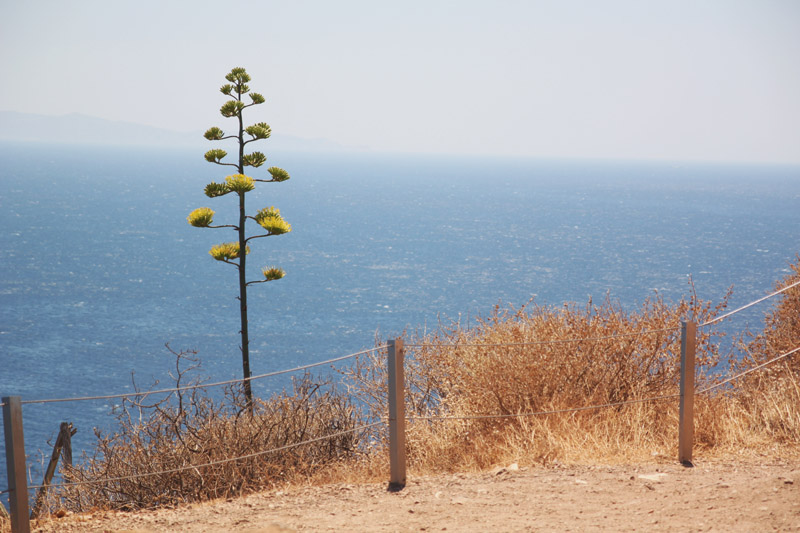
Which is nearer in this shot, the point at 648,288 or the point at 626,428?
the point at 626,428

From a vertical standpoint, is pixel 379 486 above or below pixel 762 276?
above

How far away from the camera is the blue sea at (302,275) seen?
5216 cm

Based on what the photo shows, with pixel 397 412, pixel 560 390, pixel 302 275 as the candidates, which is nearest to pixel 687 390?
pixel 560 390

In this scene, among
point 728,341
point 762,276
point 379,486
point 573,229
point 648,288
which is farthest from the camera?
point 573,229

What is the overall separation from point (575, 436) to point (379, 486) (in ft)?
7.17

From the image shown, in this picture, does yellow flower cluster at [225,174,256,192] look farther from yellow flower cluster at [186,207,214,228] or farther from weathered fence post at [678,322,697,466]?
weathered fence post at [678,322,697,466]

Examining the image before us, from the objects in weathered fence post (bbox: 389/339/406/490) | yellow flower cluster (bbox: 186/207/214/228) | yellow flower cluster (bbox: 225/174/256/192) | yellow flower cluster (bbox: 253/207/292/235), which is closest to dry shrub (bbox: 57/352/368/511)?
weathered fence post (bbox: 389/339/406/490)

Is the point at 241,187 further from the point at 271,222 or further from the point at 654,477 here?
the point at 654,477

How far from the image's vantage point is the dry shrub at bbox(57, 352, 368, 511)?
7633 mm

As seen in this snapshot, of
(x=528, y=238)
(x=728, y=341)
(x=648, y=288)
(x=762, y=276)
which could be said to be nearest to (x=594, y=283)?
(x=648, y=288)

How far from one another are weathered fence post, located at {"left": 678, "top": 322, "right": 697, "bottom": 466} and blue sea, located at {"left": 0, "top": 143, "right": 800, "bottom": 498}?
11197 millimetres

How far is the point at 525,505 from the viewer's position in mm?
5609

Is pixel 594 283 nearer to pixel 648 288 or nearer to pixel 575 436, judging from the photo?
pixel 648 288

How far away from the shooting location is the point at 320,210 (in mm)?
148500
